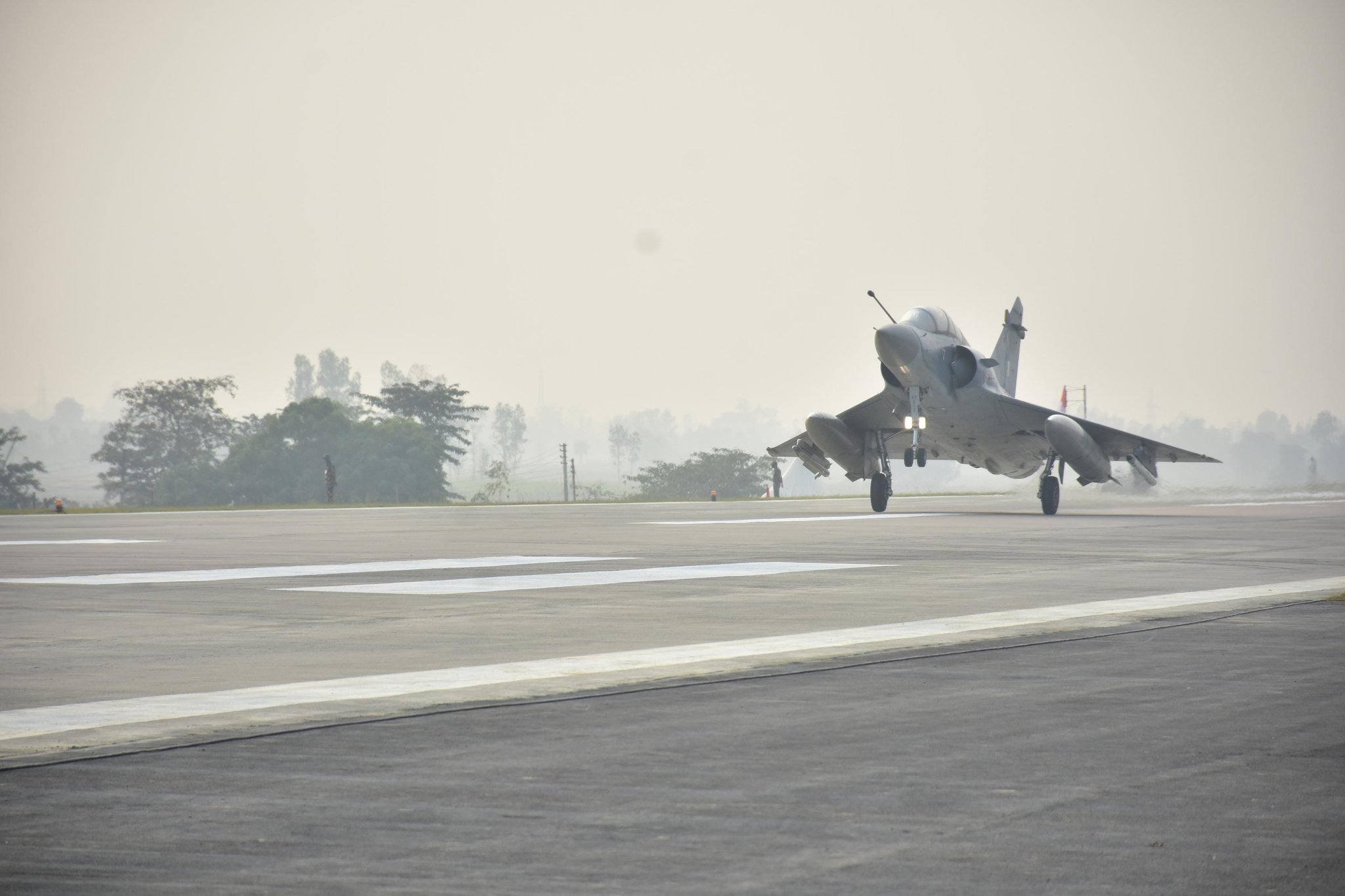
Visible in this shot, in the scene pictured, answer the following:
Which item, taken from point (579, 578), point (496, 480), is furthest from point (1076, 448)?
point (496, 480)

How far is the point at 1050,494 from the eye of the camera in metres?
39.4

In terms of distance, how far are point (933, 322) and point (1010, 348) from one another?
10110 mm

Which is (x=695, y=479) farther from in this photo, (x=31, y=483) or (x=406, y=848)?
(x=406, y=848)

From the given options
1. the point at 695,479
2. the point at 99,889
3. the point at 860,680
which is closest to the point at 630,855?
the point at 99,889

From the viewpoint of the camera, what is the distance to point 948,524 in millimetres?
32844

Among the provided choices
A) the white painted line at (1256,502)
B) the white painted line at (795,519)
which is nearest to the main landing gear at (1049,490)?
the white painted line at (795,519)

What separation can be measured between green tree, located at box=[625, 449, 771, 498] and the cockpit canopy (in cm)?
11440

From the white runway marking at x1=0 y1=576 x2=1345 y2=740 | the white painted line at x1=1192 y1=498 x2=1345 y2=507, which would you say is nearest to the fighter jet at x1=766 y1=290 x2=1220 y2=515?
the white painted line at x1=1192 y1=498 x2=1345 y2=507

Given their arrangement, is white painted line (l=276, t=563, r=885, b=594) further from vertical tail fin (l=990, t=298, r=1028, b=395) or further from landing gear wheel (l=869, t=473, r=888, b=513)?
vertical tail fin (l=990, t=298, r=1028, b=395)

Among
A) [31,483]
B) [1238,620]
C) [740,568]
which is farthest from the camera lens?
[31,483]

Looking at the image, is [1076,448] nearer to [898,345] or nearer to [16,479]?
[898,345]

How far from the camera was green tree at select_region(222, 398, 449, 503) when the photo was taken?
12388cm

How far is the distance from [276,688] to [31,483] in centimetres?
12548

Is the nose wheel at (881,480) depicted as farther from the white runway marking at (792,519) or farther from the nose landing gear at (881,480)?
the white runway marking at (792,519)
